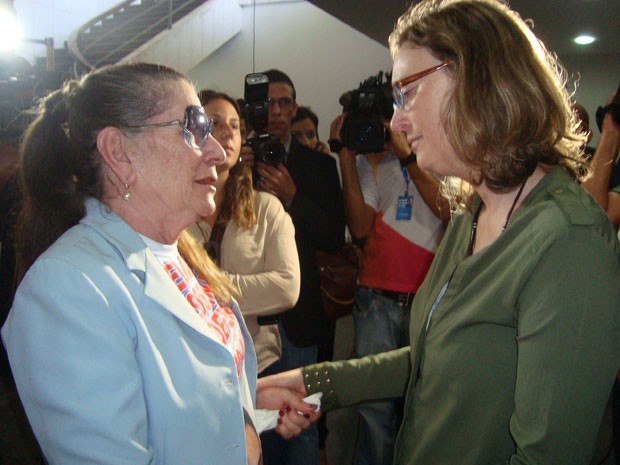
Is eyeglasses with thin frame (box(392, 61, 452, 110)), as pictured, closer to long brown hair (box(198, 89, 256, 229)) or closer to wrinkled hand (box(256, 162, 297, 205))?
long brown hair (box(198, 89, 256, 229))

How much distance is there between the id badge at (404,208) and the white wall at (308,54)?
328 cm

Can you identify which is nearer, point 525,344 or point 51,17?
point 525,344

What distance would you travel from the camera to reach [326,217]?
2.25 metres

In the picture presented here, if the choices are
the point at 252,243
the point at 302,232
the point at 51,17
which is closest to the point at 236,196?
the point at 252,243

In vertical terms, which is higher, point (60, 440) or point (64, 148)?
point (64, 148)

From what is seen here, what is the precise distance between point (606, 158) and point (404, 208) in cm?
87

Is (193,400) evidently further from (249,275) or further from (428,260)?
(428,260)

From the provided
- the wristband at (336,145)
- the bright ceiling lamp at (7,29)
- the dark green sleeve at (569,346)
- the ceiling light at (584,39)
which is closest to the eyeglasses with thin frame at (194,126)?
the dark green sleeve at (569,346)

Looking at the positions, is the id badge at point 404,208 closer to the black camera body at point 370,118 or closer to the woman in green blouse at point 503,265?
the black camera body at point 370,118

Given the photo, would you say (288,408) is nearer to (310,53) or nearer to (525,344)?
(525,344)

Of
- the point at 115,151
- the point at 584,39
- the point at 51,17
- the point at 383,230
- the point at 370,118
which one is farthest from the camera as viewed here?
the point at 51,17

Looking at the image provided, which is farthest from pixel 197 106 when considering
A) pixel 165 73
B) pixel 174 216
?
pixel 174 216

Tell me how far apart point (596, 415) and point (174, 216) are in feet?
2.77

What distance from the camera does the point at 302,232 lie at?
2244mm
